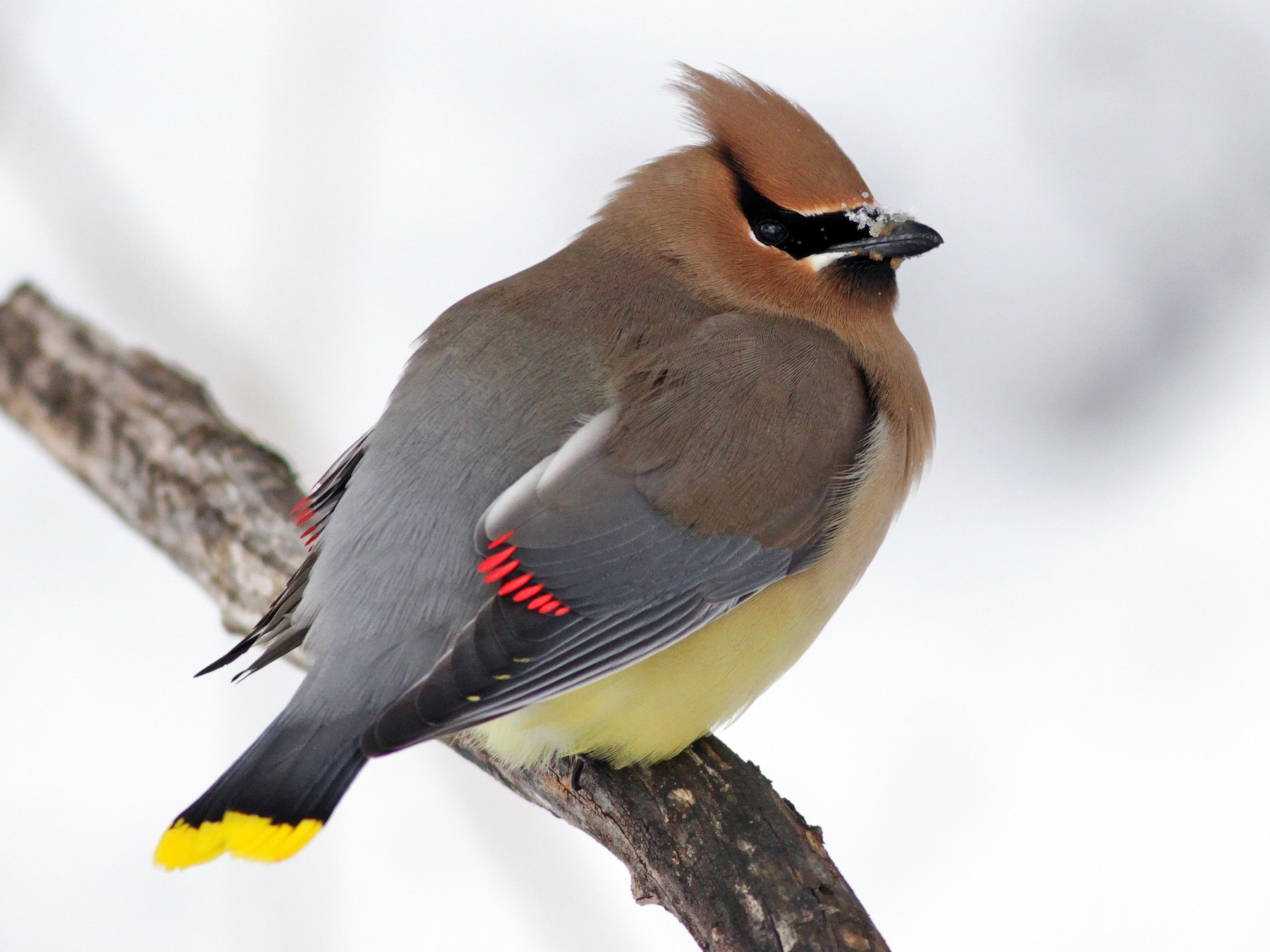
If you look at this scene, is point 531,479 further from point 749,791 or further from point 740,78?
point 740,78

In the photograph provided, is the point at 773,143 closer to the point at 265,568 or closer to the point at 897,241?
the point at 897,241

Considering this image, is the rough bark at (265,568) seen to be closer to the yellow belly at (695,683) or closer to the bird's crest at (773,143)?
the yellow belly at (695,683)

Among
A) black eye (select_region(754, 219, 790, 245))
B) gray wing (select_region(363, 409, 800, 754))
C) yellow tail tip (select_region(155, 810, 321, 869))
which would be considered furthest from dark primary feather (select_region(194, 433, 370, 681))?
black eye (select_region(754, 219, 790, 245))

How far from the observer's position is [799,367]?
3.24m

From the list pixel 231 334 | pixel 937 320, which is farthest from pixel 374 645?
pixel 937 320

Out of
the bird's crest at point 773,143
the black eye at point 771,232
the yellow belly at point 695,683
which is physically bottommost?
the yellow belly at point 695,683

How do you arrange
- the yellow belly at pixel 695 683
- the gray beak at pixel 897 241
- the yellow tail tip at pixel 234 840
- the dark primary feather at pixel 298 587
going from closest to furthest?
the yellow tail tip at pixel 234 840
the yellow belly at pixel 695 683
the dark primary feather at pixel 298 587
the gray beak at pixel 897 241

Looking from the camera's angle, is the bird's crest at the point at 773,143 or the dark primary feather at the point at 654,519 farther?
the bird's crest at the point at 773,143

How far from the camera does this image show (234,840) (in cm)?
275

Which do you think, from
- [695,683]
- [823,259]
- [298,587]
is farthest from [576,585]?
[823,259]

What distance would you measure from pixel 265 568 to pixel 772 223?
58.6 inches

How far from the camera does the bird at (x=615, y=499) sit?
280cm

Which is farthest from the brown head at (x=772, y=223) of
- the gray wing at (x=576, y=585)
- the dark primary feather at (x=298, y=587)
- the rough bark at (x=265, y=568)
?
the rough bark at (x=265, y=568)

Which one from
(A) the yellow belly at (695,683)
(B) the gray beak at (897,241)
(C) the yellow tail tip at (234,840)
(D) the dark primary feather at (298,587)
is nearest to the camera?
(C) the yellow tail tip at (234,840)
